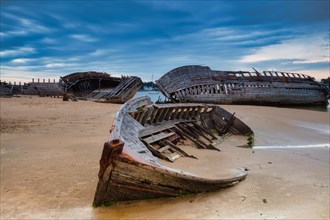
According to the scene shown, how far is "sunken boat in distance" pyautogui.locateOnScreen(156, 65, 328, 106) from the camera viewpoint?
83.7 ft

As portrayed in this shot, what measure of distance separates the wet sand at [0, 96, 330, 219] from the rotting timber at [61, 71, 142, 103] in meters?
15.5

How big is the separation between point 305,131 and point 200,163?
29.5ft

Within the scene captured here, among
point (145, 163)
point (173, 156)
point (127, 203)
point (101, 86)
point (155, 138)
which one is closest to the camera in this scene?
point (145, 163)

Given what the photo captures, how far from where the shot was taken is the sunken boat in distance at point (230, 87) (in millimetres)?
25516

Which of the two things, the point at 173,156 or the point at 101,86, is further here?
the point at 101,86

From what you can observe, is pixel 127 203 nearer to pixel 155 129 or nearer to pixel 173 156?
pixel 173 156

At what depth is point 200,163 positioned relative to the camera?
6.62 m

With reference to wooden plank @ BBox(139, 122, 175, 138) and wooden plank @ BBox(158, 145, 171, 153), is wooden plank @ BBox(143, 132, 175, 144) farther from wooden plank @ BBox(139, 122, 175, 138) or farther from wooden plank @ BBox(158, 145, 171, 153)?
wooden plank @ BBox(158, 145, 171, 153)

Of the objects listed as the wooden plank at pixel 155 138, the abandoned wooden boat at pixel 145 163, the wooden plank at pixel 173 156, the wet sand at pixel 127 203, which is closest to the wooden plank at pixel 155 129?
the abandoned wooden boat at pixel 145 163

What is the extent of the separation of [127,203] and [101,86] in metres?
28.2

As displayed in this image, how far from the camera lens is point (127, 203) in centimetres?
414

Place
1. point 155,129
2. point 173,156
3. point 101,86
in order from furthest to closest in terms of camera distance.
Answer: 1. point 101,86
2. point 155,129
3. point 173,156

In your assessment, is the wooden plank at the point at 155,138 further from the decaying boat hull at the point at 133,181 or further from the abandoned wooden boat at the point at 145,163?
the decaying boat hull at the point at 133,181

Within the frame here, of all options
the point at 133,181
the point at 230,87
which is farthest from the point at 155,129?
the point at 230,87
